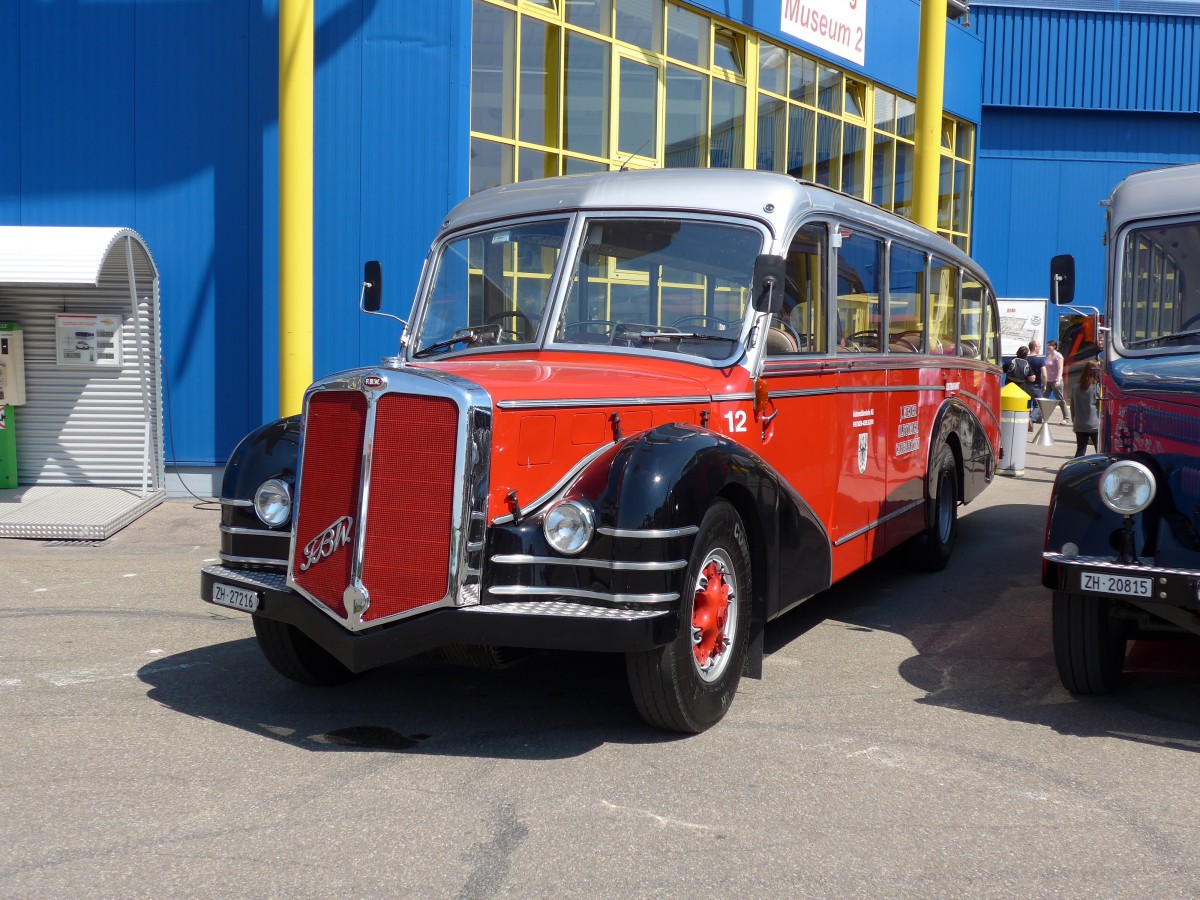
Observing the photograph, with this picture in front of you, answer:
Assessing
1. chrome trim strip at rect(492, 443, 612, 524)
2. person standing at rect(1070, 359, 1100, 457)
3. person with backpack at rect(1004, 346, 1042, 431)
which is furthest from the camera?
person with backpack at rect(1004, 346, 1042, 431)

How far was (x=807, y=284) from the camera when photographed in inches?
238

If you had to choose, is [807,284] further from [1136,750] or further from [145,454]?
[145,454]

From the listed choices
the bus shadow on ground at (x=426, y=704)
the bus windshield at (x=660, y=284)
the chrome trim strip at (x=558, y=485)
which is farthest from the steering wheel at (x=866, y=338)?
the chrome trim strip at (x=558, y=485)

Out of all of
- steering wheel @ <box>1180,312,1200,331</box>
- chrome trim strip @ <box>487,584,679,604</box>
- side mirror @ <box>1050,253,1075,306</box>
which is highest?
side mirror @ <box>1050,253,1075,306</box>

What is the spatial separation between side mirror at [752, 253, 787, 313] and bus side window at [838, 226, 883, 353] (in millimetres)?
1111

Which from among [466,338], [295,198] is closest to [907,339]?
[466,338]

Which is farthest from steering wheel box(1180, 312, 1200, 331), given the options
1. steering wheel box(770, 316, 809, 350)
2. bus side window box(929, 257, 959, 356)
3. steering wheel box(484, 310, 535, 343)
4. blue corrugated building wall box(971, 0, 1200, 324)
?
blue corrugated building wall box(971, 0, 1200, 324)

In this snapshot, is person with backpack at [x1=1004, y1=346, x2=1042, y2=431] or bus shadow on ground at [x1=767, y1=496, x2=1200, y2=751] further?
person with backpack at [x1=1004, y1=346, x2=1042, y2=431]

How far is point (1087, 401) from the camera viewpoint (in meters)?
14.1

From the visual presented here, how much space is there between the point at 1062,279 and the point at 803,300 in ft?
7.59

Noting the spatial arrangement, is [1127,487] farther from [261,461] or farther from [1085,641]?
[261,461]

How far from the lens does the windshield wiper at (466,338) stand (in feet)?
19.4

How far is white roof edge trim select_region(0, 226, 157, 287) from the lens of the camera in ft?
32.9

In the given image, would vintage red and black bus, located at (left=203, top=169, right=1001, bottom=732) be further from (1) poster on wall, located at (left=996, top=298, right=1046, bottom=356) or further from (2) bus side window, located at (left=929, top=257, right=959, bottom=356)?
(1) poster on wall, located at (left=996, top=298, right=1046, bottom=356)
